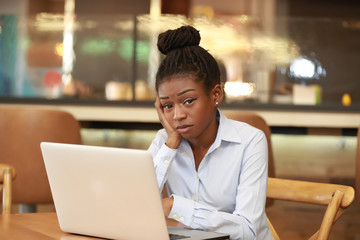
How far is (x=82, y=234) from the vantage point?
4.88ft

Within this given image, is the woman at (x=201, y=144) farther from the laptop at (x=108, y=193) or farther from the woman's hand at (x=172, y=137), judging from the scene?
the laptop at (x=108, y=193)

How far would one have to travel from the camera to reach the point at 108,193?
1.37 metres

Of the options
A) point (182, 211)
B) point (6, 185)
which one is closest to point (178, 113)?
point (182, 211)

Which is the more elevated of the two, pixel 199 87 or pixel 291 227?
pixel 199 87

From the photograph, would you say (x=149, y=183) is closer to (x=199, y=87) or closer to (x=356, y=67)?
(x=199, y=87)

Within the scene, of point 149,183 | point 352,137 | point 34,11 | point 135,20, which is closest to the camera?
point 149,183

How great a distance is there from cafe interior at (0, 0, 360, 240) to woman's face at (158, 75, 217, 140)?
2447mm

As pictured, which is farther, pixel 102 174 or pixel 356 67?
pixel 356 67

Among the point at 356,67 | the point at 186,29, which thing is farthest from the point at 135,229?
the point at 356,67

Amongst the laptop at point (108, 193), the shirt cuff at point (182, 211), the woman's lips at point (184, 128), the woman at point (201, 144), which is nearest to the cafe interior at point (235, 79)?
the woman at point (201, 144)

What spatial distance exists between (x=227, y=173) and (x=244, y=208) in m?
0.16

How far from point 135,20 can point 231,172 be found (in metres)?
2.83

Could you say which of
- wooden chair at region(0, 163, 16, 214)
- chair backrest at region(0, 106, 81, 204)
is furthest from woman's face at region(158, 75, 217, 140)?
chair backrest at region(0, 106, 81, 204)

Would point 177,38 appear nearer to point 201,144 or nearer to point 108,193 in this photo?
point 201,144
